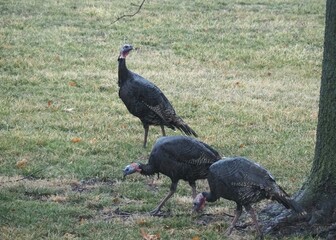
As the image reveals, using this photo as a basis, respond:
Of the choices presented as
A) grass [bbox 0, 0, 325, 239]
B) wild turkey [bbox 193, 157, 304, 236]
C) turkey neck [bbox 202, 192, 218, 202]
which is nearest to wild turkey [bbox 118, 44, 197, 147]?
grass [bbox 0, 0, 325, 239]

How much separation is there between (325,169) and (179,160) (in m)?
1.36

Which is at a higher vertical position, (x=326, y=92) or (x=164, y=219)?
(x=326, y=92)

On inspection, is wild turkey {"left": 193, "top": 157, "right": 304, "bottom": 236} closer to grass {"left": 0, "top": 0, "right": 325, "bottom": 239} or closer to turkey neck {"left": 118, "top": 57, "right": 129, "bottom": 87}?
grass {"left": 0, "top": 0, "right": 325, "bottom": 239}

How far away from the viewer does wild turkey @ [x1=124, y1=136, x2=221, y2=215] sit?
7348 mm

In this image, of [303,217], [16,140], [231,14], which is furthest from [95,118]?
[231,14]

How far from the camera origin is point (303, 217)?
6.83 meters

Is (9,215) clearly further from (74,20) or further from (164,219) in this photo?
(74,20)

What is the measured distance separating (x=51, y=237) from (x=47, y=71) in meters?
7.70

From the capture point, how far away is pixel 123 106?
11.9m

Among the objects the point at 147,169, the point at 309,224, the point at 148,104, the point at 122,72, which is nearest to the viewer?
the point at 309,224

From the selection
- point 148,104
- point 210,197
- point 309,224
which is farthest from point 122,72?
point 309,224

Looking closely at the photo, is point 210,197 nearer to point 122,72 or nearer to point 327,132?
point 327,132

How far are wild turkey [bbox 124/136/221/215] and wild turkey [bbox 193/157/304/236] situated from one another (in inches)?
20.1

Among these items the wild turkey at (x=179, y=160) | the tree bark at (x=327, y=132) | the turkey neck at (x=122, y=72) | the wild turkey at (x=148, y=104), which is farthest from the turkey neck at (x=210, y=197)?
the turkey neck at (x=122, y=72)
